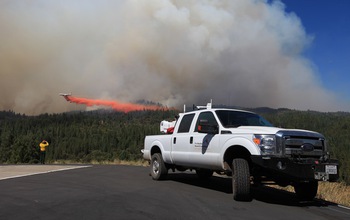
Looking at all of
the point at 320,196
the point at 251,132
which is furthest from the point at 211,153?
the point at 320,196

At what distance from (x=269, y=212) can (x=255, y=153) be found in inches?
50.5

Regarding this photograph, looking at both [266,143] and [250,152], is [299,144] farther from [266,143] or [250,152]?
[250,152]

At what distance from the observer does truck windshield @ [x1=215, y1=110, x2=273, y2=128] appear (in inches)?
345

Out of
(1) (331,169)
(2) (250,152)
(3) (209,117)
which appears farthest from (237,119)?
(1) (331,169)

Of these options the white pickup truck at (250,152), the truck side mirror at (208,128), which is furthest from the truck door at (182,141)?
the truck side mirror at (208,128)

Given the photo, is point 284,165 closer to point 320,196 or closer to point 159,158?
point 320,196

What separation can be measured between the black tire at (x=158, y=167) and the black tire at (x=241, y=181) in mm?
3563

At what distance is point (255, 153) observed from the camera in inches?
288

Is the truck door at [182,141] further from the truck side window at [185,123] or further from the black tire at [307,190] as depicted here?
the black tire at [307,190]

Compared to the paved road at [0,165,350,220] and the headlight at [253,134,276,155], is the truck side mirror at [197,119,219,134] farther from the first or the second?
the paved road at [0,165,350,220]

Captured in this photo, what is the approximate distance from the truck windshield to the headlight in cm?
118

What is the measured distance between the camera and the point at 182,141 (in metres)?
9.85

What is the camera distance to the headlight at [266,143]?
7258 millimetres

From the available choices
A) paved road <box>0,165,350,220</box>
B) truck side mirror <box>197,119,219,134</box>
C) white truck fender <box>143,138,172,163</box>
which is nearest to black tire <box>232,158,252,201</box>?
paved road <box>0,165,350,220</box>
